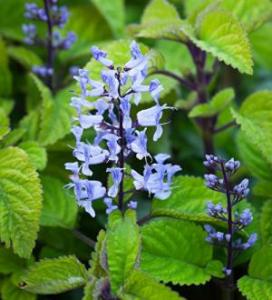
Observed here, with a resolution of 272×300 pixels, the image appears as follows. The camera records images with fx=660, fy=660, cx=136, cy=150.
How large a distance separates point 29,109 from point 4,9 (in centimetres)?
40

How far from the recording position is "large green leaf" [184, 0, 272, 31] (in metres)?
1.51

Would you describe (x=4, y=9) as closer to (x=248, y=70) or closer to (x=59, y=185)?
(x=59, y=185)

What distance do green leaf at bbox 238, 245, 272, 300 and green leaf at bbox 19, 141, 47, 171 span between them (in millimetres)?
468

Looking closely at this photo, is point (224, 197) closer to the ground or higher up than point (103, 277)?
higher up

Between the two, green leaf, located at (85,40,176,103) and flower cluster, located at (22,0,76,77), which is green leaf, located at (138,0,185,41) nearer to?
green leaf, located at (85,40,176,103)

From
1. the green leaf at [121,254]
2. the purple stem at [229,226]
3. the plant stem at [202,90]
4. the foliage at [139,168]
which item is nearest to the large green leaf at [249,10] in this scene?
the foliage at [139,168]

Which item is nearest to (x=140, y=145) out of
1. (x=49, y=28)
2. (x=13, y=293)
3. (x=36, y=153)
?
(x=36, y=153)

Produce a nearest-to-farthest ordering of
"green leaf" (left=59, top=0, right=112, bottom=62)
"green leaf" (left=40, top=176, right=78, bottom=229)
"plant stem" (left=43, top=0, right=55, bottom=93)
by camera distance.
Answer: "green leaf" (left=40, top=176, right=78, bottom=229) → "plant stem" (left=43, top=0, right=55, bottom=93) → "green leaf" (left=59, top=0, right=112, bottom=62)

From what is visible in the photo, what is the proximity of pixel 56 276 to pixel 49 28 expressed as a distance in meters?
0.70

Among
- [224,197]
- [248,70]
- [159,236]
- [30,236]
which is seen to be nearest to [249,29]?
[248,70]

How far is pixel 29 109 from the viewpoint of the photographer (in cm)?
174

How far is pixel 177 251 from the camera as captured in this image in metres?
1.28

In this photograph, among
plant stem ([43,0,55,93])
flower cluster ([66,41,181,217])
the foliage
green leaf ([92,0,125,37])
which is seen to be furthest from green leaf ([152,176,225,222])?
green leaf ([92,0,125,37])

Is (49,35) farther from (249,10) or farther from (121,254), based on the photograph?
(121,254)
